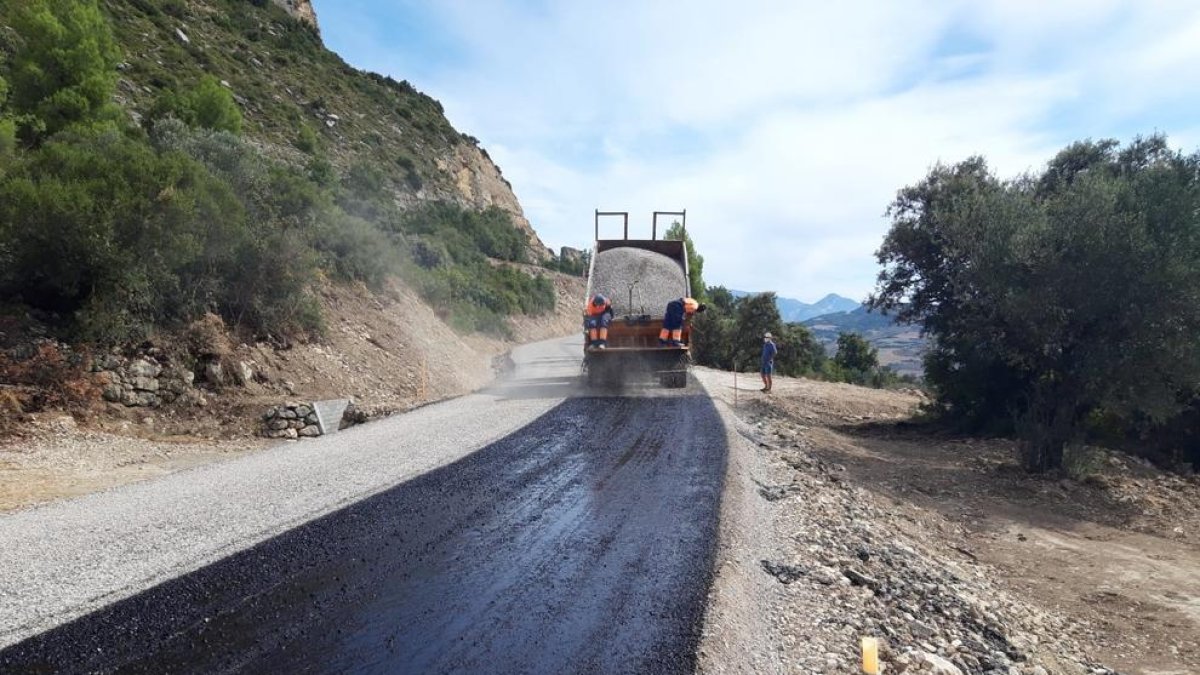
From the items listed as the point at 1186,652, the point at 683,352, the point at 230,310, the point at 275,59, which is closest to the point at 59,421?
the point at 230,310

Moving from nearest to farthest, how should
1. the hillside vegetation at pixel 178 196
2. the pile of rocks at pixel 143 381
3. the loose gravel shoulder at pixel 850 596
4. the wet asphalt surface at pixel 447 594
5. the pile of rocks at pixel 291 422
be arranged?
the wet asphalt surface at pixel 447 594 < the loose gravel shoulder at pixel 850 596 < the hillside vegetation at pixel 178 196 < the pile of rocks at pixel 143 381 < the pile of rocks at pixel 291 422

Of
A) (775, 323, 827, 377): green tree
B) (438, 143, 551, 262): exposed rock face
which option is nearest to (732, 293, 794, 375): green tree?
(775, 323, 827, 377): green tree

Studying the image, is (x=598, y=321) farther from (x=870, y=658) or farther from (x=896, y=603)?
(x=870, y=658)

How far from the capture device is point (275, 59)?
158 ft

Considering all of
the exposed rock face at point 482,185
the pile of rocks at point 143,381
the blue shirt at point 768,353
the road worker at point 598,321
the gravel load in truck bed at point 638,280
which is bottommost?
the pile of rocks at point 143,381

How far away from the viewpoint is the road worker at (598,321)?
15.6 meters

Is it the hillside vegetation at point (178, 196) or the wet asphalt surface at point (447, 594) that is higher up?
the hillside vegetation at point (178, 196)

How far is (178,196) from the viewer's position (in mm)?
11664

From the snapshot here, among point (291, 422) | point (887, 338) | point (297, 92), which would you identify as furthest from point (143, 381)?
point (887, 338)

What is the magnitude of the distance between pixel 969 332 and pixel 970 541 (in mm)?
5525

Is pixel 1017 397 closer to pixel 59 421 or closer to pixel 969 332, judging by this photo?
pixel 969 332

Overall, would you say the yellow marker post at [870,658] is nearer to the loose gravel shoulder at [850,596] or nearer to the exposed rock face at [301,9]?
the loose gravel shoulder at [850,596]

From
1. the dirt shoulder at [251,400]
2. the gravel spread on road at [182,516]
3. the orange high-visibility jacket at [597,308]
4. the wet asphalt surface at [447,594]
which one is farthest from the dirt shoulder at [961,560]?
the dirt shoulder at [251,400]

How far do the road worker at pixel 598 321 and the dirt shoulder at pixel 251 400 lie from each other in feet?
13.3
